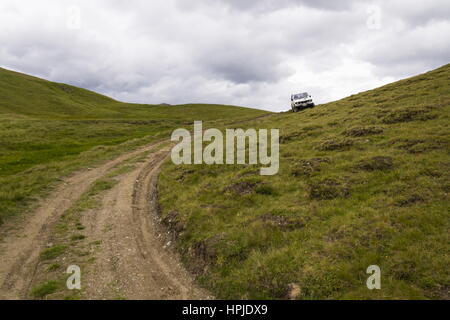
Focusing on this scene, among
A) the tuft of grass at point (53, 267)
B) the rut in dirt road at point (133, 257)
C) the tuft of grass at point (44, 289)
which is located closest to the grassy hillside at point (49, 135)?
the rut in dirt road at point (133, 257)

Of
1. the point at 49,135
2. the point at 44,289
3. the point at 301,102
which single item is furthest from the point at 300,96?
the point at 44,289

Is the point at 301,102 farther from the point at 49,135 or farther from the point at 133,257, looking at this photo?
the point at 49,135

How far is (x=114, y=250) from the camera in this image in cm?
1220

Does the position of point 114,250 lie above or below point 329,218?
below

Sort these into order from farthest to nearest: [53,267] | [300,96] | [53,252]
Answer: [300,96] < [53,252] < [53,267]

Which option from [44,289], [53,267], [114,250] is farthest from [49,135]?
[44,289]

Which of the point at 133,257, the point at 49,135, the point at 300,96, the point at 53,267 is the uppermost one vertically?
the point at 300,96

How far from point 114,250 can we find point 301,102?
38206 mm

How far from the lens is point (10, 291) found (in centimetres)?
→ 947

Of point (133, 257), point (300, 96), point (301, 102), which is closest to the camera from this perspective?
point (133, 257)

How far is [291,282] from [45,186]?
19049mm

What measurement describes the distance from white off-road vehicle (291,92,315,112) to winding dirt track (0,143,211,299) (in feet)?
99.6

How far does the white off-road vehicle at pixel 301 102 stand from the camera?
44.3m

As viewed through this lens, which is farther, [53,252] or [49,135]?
[49,135]
